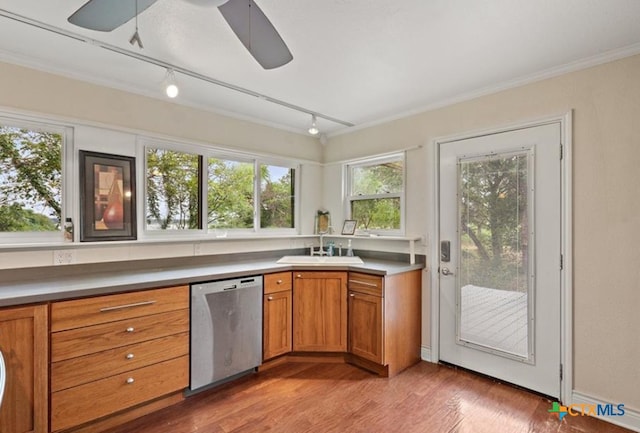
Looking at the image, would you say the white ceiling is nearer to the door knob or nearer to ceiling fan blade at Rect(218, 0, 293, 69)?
ceiling fan blade at Rect(218, 0, 293, 69)

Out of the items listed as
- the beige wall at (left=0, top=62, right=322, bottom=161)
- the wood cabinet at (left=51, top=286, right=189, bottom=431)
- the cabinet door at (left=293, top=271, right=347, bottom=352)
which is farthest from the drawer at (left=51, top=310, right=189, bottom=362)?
the beige wall at (left=0, top=62, right=322, bottom=161)

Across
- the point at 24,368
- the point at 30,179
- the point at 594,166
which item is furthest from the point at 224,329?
the point at 594,166

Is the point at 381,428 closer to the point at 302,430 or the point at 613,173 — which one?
the point at 302,430

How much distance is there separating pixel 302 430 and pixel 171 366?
1014mm

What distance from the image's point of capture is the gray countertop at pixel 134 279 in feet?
6.00

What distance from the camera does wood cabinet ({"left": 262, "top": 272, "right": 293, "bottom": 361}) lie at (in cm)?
282

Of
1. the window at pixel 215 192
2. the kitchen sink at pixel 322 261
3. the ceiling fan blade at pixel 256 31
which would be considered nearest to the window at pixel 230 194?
the window at pixel 215 192

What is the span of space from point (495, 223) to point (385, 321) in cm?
121

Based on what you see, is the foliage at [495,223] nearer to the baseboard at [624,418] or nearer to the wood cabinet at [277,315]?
the baseboard at [624,418]

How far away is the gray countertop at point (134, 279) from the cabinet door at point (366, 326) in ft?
0.87

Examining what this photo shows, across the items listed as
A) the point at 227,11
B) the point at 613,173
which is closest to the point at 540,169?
the point at 613,173

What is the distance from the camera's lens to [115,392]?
2.05 meters

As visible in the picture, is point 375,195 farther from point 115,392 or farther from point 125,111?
Answer: point 115,392

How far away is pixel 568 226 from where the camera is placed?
7.49 feet
